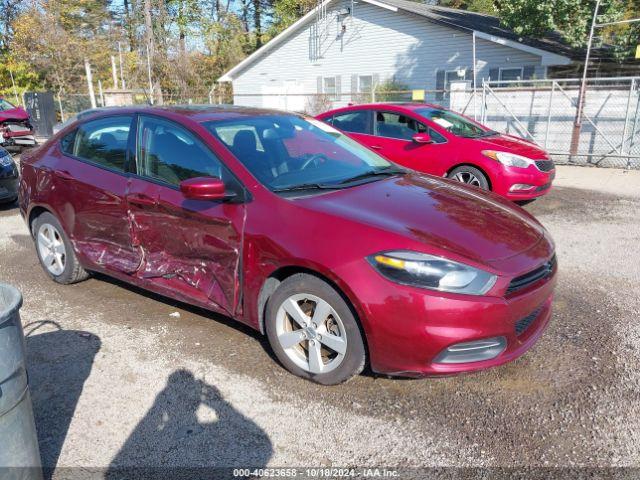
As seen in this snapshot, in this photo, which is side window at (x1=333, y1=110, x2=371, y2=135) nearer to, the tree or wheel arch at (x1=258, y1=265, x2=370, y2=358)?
wheel arch at (x1=258, y1=265, x2=370, y2=358)

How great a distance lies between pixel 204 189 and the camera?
3135mm

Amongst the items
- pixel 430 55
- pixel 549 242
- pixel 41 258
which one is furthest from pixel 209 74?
pixel 549 242

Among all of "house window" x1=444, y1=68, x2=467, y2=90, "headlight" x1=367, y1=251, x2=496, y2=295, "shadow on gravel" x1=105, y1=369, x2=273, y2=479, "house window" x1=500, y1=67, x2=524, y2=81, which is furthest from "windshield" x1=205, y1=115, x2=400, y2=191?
"house window" x1=444, y1=68, x2=467, y2=90

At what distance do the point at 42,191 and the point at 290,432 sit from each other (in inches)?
130

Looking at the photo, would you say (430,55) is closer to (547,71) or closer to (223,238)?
(547,71)

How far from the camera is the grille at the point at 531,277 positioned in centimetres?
276

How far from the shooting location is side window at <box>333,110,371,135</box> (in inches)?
330

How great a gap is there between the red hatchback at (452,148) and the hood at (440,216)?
12.3ft

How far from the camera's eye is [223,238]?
329 cm

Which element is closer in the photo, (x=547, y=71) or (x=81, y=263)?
(x=81, y=263)

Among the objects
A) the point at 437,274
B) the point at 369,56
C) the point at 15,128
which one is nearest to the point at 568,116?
the point at 437,274

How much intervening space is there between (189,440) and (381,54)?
21.6 meters

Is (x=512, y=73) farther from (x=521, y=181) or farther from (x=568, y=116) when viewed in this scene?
(x=521, y=181)

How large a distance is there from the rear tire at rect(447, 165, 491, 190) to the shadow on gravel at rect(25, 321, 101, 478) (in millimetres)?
5452
